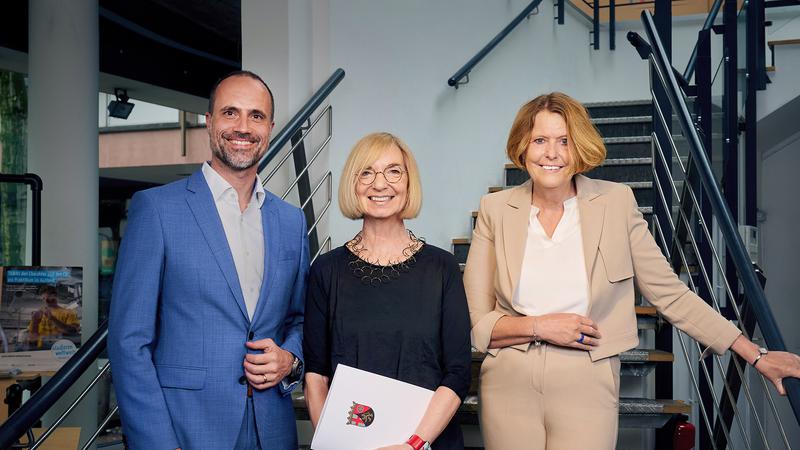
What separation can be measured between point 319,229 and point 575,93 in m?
2.65

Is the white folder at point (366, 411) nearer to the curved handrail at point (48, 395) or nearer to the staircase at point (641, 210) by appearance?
the curved handrail at point (48, 395)

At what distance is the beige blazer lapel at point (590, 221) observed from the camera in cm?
182

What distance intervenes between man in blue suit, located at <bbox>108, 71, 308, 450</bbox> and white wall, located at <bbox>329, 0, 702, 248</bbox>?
97.3 inches

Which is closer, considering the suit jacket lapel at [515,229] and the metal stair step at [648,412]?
the suit jacket lapel at [515,229]

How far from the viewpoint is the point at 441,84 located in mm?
4953

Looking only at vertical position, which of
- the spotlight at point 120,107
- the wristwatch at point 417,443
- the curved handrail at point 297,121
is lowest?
the wristwatch at point 417,443

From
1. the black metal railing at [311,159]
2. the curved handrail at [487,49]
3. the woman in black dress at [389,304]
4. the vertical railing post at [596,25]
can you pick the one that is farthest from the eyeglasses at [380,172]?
the vertical railing post at [596,25]

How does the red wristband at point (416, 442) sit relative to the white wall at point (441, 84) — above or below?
below

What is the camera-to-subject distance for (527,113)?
1875mm

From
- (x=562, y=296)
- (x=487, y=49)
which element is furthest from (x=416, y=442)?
(x=487, y=49)

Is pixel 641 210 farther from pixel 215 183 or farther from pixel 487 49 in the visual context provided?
pixel 215 183

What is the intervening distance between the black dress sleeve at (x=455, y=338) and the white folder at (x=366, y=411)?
0.28 ft

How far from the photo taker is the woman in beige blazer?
1.75 meters

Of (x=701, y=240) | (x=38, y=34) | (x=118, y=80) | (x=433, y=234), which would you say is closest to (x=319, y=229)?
(x=433, y=234)
